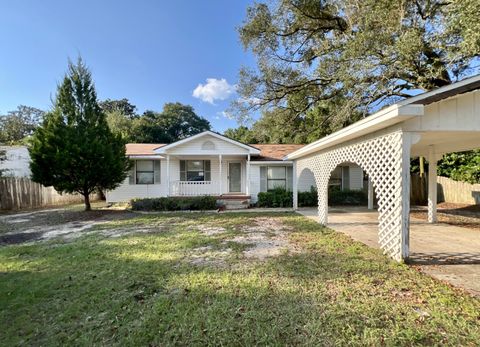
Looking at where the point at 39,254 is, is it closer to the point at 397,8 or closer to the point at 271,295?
the point at 271,295

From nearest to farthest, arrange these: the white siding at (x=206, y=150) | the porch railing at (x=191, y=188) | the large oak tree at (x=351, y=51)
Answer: the large oak tree at (x=351, y=51)
the white siding at (x=206, y=150)
the porch railing at (x=191, y=188)

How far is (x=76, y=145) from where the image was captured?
10758 mm

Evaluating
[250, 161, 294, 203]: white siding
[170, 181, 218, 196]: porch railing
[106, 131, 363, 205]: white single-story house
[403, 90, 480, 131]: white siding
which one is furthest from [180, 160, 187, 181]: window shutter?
[403, 90, 480, 131]: white siding

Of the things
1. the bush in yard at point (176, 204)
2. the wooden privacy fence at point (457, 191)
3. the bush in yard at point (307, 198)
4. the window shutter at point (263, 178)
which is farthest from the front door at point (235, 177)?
the wooden privacy fence at point (457, 191)

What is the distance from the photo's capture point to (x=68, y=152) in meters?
10.7

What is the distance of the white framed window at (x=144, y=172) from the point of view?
16.2 metres

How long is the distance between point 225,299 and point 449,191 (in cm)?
1664

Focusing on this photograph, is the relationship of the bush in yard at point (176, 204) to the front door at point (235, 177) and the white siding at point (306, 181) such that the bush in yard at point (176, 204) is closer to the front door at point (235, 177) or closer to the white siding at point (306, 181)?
the front door at point (235, 177)

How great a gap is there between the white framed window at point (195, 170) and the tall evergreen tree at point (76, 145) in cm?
422

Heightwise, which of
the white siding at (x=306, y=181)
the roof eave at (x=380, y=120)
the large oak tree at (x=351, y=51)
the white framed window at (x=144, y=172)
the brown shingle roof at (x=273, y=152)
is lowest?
the white siding at (x=306, y=181)

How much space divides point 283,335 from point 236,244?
12.1 feet

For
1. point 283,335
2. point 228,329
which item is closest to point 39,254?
point 228,329

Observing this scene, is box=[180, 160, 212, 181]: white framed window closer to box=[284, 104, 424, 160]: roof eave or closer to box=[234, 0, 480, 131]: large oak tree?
box=[234, 0, 480, 131]: large oak tree

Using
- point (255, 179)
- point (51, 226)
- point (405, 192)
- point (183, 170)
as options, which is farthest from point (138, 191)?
point (405, 192)
